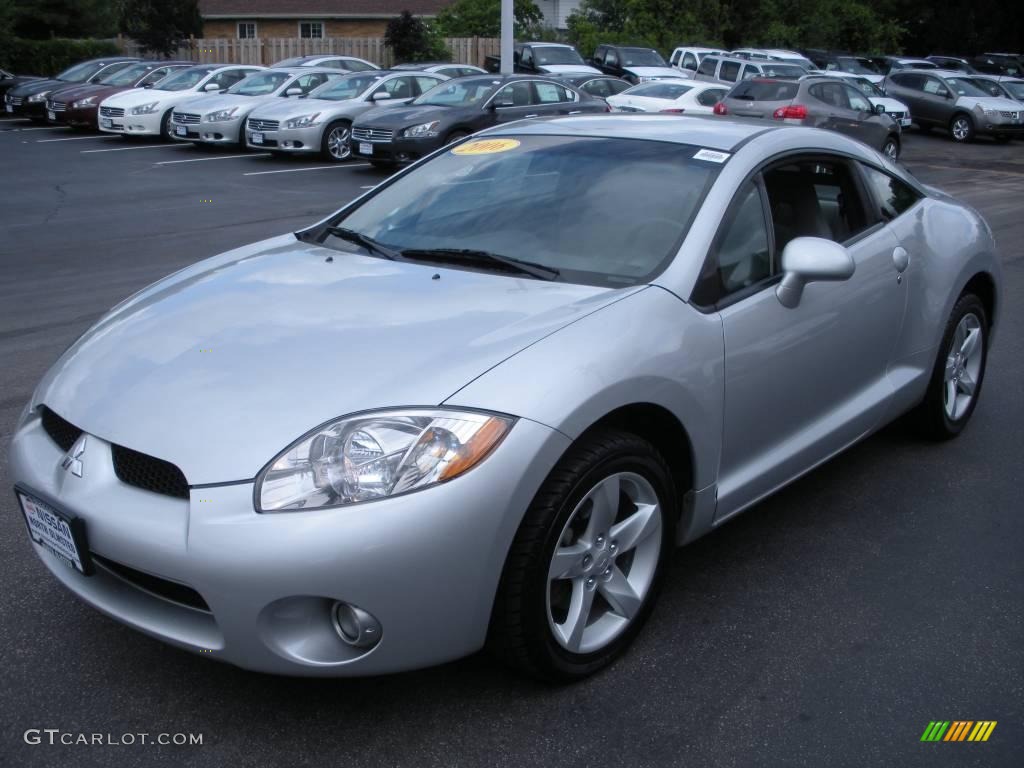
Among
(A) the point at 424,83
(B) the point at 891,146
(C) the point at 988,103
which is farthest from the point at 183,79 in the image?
(C) the point at 988,103

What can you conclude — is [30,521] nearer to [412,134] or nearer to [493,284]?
[493,284]

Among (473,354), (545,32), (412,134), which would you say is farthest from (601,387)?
(545,32)

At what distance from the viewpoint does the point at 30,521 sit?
296cm

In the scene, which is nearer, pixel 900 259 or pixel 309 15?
pixel 900 259

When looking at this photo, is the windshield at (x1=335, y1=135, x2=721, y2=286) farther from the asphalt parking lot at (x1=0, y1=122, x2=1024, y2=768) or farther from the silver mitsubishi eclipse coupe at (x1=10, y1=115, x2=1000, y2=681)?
the asphalt parking lot at (x1=0, y1=122, x2=1024, y2=768)

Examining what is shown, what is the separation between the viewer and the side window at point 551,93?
682 inches

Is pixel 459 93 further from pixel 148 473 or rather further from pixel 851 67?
pixel 851 67

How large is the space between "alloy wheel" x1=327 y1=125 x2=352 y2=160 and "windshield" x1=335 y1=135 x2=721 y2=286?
13.8 metres

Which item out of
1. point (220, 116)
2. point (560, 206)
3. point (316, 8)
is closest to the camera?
point (560, 206)

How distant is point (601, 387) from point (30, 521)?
163 cm

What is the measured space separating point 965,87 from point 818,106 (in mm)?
10089

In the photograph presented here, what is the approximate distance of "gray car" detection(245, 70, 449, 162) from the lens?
56.6 ft

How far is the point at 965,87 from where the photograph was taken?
25.9m

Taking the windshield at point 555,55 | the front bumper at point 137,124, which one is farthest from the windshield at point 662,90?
the front bumper at point 137,124
